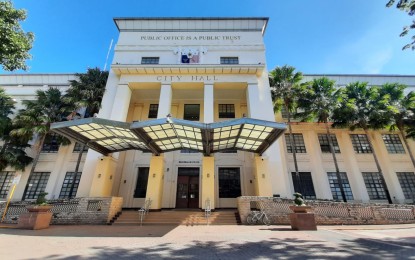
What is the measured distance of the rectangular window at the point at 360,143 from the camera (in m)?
18.5

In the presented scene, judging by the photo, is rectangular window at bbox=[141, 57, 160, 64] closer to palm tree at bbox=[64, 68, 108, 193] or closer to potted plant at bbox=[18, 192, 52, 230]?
palm tree at bbox=[64, 68, 108, 193]

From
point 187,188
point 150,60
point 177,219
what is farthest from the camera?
point 150,60

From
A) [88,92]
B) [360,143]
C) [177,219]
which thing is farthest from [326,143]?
[88,92]

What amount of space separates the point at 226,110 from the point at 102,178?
1219 centimetres

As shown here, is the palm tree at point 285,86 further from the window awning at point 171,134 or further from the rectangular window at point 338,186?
the window awning at point 171,134

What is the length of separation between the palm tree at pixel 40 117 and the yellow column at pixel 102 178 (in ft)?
19.1

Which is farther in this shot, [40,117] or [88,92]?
[88,92]

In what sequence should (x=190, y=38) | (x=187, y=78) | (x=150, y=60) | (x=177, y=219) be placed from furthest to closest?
(x=190, y=38) < (x=150, y=60) < (x=187, y=78) < (x=177, y=219)

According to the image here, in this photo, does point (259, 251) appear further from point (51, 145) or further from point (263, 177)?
point (51, 145)

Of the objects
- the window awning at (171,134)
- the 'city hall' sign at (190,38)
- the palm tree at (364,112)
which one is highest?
the 'city hall' sign at (190,38)

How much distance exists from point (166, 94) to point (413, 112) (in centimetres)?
2166

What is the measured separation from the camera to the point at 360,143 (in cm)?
1883

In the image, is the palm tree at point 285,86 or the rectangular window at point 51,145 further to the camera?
the rectangular window at point 51,145

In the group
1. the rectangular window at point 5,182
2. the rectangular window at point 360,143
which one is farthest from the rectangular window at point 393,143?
the rectangular window at point 5,182
